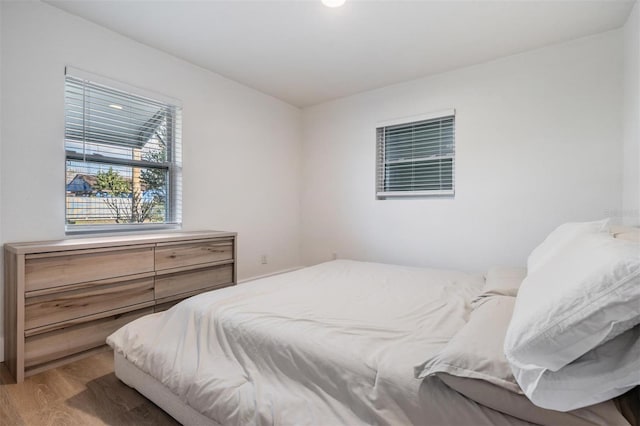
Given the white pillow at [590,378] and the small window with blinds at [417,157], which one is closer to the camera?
the white pillow at [590,378]

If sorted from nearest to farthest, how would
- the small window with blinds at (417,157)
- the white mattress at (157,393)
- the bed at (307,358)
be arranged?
the bed at (307,358) → the white mattress at (157,393) → the small window with blinds at (417,157)

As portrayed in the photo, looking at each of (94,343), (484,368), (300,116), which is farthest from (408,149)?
(94,343)

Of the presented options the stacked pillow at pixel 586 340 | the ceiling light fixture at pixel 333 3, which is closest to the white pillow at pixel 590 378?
the stacked pillow at pixel 586 340

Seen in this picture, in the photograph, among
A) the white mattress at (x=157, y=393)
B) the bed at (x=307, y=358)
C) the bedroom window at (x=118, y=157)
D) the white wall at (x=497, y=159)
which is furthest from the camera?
the white wall at (x=497, y=159)

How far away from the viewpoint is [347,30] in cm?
250

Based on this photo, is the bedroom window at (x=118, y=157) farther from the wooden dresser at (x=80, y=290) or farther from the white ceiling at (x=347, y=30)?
the white ceiling at (x=347, y=30)

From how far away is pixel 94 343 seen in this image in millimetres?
2102

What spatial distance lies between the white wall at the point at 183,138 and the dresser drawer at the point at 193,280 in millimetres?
560

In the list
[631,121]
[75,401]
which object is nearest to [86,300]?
[75,401]

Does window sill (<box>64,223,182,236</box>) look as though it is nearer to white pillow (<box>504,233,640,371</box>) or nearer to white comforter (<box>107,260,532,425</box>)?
white comforter (<box>107,260,532,425</box>)

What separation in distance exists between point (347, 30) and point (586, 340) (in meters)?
2.57

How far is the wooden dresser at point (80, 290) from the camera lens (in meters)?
1.79

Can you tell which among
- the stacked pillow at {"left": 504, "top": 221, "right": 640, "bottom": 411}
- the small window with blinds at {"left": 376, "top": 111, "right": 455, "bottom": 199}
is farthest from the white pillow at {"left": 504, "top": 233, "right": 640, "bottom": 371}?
the small window with blinds at {"left": 376, "top": 111, "right": 455, "bottom": 199}

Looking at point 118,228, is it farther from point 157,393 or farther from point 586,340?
point 586,340
